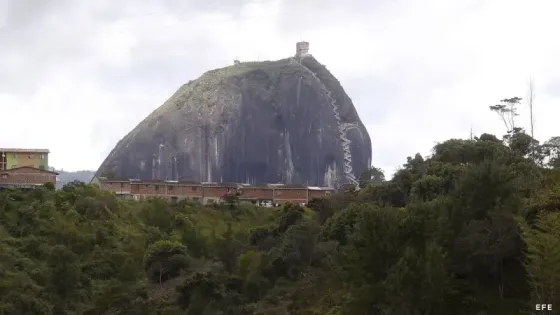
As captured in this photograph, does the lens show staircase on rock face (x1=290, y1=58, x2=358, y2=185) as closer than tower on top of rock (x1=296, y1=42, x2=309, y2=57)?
Yes

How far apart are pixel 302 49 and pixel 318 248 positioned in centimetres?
11699

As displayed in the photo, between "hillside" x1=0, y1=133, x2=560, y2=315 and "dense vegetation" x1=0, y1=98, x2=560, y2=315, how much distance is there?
0.07 meters

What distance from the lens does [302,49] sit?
5778 inches

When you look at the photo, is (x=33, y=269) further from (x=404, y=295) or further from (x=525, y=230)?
(x=525, y=230)

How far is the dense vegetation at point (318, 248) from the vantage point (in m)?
20.9

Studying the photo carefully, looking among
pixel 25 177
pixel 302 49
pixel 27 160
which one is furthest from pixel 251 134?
pixel 25 177

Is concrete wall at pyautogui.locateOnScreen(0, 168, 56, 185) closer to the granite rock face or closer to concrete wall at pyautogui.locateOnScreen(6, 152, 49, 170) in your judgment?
concrete wall at pyautogui.locateOnScreen(6, 152, 49, 170)

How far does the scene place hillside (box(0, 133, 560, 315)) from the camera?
68.5 ft

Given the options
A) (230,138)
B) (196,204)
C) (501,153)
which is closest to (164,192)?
(196,204)

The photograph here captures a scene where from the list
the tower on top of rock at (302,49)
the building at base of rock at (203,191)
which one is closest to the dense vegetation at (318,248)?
the building at base of rock at (203,191)

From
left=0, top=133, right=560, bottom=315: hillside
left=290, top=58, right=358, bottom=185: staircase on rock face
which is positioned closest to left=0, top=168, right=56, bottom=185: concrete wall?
left=0, top=133, right=560, bottom=315: hillside

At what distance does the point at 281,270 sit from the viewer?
33125 millimetres

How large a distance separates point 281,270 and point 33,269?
1241 centimetres

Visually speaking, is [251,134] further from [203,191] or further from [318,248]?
[318,248]
